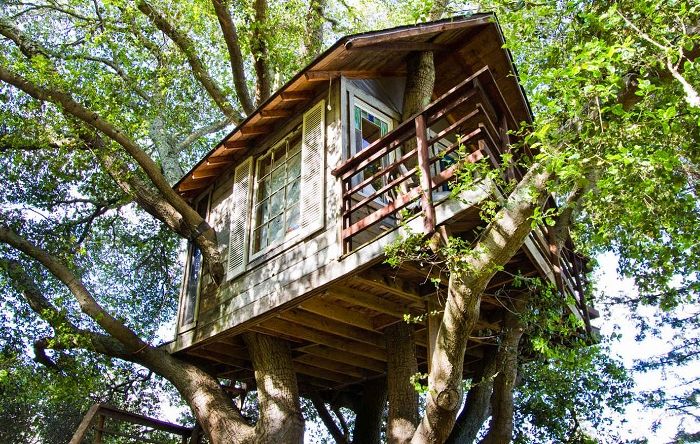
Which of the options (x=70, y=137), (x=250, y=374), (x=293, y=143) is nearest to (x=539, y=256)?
(x=293, y=143)

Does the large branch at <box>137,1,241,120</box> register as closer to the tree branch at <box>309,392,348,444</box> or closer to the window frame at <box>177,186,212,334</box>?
the window frame at <box>177,186,212,334</box>

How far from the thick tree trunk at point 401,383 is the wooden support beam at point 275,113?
336 cm

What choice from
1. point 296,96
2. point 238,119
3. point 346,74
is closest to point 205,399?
point 296,96

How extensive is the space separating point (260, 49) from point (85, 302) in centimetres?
558

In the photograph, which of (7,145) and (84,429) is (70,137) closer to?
(7,145)

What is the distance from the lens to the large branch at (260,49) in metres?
10.4

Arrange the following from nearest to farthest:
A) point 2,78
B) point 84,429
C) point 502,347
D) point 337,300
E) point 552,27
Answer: point 552,27 < point 502,347 < point 337,300 < point 84,429 < point 2,78

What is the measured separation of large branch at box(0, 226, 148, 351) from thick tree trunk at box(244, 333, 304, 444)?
1775mm

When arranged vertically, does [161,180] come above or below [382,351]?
above

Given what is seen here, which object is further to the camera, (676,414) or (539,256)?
(676,414)

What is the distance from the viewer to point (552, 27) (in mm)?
5586

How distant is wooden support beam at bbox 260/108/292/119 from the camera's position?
812 cm

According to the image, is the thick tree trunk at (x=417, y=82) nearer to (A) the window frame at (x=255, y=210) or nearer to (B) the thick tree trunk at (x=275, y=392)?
(A) the window frame at (x=255, y=210)

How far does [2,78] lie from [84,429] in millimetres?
5498
